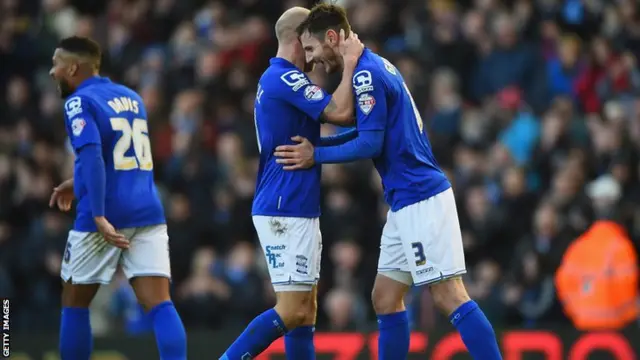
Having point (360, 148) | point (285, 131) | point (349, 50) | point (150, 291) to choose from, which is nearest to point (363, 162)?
point (150, 291)

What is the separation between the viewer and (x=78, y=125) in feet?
30.6

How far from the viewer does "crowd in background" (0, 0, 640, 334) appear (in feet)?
45.3

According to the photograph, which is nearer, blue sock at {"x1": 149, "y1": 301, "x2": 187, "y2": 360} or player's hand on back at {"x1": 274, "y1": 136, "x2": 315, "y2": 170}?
player's hand on back at {"x1": 274, "y1": 136, "x2": 315, "y2": 170}

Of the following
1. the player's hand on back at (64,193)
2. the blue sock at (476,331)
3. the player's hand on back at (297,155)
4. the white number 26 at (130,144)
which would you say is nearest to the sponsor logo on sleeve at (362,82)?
the player's hand on back at (297,155)

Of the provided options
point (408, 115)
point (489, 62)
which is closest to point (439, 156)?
point (489, 62)

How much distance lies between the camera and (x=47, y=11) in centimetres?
1856

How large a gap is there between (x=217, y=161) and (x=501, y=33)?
11.5 ft

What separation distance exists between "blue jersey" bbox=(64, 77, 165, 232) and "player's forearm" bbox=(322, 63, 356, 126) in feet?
5.09

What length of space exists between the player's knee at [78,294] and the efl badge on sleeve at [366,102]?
92.6 inches

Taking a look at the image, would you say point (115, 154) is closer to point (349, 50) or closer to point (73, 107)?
point (73, 107)

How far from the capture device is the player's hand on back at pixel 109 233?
9.27m

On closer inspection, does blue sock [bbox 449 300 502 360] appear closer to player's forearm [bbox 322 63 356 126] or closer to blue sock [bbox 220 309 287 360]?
blue sock [bbox 220 309 287 360]

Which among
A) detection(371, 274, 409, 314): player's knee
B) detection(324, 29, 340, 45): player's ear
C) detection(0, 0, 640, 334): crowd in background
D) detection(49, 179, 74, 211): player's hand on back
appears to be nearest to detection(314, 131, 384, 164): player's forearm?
detection(324, 29, 340, 45): player's ear

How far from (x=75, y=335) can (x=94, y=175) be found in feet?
3.76
